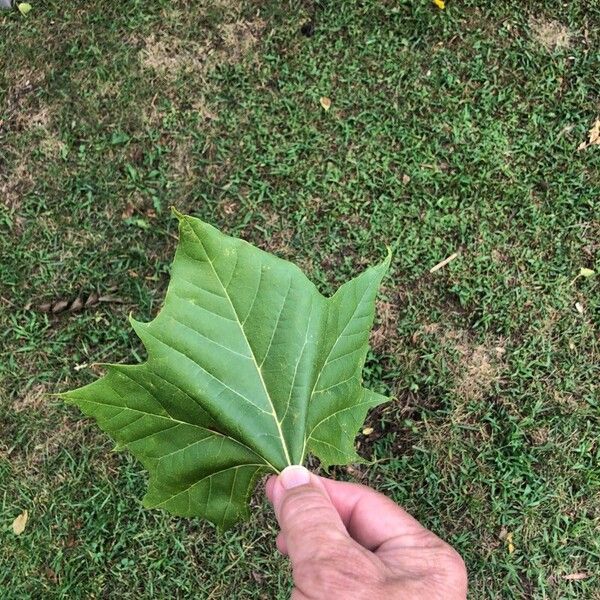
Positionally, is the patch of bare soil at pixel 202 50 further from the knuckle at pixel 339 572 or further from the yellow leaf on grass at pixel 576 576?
the yellow leaf on grass at pixel 576 576

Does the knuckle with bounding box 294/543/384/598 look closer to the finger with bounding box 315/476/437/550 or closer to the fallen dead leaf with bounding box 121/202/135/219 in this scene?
the finger with bounding box 315/476/437/550

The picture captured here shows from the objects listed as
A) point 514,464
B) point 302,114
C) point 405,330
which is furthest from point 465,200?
point 514,464

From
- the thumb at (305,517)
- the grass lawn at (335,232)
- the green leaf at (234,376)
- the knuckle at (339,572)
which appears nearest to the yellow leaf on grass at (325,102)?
the grass lawn at (335,232)

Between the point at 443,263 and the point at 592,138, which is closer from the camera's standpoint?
the point at 443,263

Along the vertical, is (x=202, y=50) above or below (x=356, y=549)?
above

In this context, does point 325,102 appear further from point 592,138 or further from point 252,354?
point 252,354

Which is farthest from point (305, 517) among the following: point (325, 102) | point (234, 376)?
point (325, 102)

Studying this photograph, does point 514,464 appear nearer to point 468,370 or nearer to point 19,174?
point 468,370

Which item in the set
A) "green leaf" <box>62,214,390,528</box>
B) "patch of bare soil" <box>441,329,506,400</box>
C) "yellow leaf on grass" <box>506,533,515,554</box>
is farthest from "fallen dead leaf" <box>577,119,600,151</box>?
"green leaf" <box>62,214,390,528</box>
